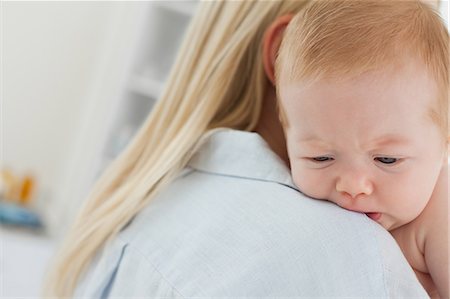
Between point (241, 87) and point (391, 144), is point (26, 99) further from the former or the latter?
point (391, 144)

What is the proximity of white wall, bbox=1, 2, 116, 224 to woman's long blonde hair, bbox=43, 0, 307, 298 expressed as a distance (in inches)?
85.0

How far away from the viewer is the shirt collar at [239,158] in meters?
0.80

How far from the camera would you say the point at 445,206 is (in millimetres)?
766

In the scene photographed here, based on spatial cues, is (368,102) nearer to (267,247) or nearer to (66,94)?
(267,247)

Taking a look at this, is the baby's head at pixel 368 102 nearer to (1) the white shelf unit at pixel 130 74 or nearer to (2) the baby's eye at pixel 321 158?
(2) the baby's eye at pixel 321 158

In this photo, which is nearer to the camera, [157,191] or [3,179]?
[157,191]

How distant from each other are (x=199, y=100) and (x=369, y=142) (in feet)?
1.06

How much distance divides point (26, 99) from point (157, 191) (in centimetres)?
232

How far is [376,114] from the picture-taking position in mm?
689

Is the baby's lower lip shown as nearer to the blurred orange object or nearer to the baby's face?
the baby's face

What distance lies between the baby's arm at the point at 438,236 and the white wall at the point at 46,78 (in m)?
2.52

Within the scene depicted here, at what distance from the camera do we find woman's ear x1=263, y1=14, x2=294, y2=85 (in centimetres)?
89

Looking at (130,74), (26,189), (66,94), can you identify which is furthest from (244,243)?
(66,94)

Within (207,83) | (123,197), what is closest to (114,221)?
(123,197)
